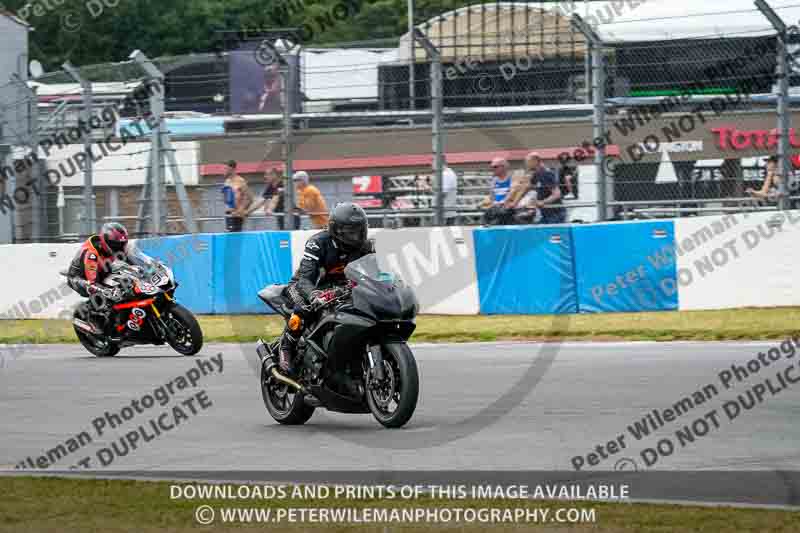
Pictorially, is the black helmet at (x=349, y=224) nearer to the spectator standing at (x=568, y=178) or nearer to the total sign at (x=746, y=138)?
the total sign at (x=746, y=138)

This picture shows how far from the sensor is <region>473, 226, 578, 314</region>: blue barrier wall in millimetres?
17078

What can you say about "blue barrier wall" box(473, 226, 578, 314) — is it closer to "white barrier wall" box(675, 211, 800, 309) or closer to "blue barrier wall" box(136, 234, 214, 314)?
"white barrier wall" box(675, 211, 800, 309)

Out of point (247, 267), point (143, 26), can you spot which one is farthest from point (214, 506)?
point (143, 26)

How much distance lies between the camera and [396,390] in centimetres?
918

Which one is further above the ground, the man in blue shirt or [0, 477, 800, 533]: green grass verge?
the man in blue shirt

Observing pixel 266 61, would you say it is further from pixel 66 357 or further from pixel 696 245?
pixel 696 245

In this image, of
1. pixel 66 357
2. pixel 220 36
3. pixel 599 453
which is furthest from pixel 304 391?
pixel 220 36

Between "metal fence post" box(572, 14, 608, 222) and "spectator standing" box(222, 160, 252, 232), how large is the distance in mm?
5069

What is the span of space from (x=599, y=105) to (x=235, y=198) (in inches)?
211

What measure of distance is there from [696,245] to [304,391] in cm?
769

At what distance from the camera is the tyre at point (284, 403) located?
996 centimetres

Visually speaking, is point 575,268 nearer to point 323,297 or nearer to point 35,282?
point 323,297

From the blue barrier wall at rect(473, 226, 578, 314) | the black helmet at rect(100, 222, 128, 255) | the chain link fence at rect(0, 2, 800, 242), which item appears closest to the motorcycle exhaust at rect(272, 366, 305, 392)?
the black helmet at rect(100, 222, 128, 255)

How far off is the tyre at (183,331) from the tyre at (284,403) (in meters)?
5.38
